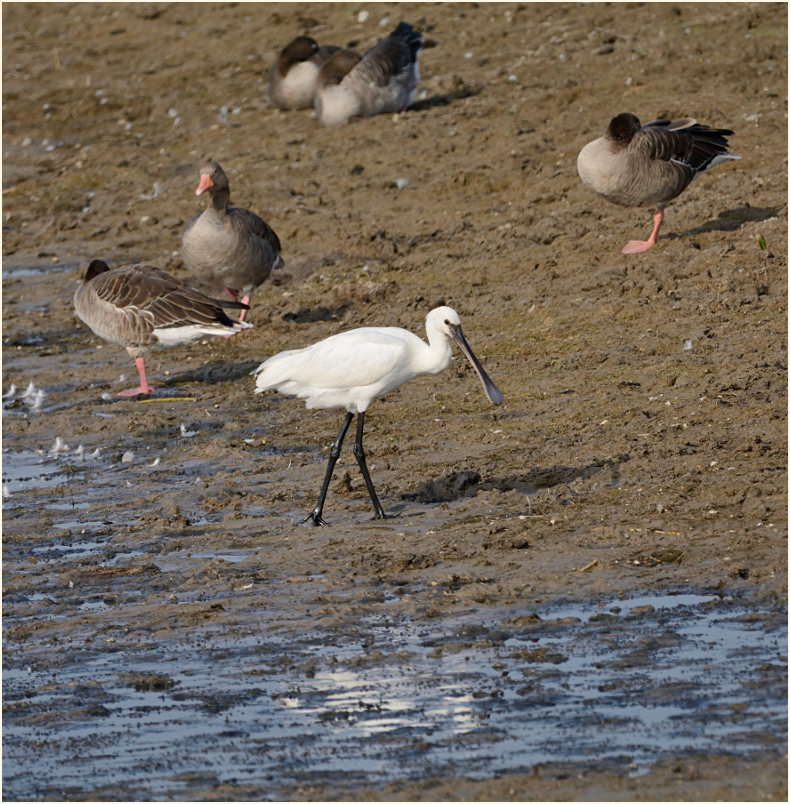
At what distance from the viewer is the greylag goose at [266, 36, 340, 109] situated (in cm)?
1964

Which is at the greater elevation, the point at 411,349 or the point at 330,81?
the point at 411,349

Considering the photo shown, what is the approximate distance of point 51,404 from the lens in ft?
39.4

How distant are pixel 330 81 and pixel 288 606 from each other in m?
13.0

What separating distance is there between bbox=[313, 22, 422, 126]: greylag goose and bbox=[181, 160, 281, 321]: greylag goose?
5229 millimetres

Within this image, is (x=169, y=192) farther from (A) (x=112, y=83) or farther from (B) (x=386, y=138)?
(A) (x=112, y=83)

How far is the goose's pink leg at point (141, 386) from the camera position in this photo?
39.4 feet

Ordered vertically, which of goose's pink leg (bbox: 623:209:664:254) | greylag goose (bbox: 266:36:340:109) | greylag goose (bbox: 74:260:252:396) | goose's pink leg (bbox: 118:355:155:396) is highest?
greylag goose (bbox: 74:260:252:396)

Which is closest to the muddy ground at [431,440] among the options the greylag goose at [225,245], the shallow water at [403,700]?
the shallow water at [403,700]

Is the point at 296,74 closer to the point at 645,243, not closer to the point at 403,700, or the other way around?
the point at 645,243

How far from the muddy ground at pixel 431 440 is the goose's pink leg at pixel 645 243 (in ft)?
0.53

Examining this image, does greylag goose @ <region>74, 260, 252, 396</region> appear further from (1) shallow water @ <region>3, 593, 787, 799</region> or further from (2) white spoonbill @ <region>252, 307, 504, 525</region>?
(1) shallow water @ <region>3, 593, 787, 799</region>

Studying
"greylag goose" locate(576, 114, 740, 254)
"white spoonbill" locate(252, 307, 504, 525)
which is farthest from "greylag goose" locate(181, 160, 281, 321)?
"white spoonbill" locate(252, 307, 504, 525)

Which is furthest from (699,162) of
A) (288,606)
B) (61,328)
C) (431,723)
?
(431,723)

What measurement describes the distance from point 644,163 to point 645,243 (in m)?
0.74
